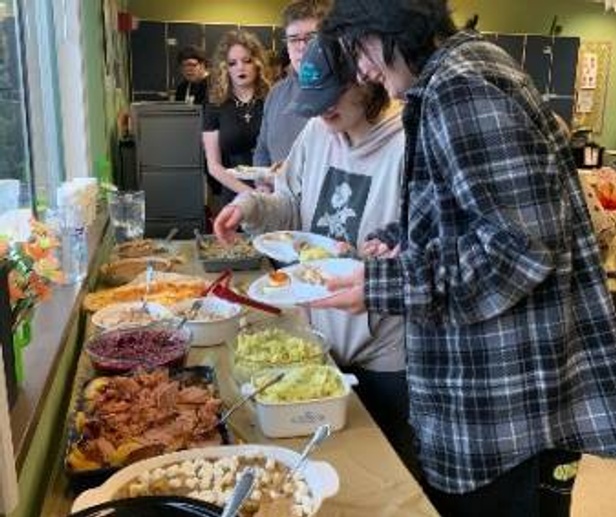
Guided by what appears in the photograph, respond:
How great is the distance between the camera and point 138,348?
141 cm

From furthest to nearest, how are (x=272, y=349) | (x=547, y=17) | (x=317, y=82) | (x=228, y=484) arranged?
(x=547, y=17)
(x=317, y=82)
(x=272, y=349)
(x=228, y=484)

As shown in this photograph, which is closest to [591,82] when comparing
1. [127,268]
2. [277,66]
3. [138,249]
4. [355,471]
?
[277,66]

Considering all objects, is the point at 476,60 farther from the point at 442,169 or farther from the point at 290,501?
the point at 290,501

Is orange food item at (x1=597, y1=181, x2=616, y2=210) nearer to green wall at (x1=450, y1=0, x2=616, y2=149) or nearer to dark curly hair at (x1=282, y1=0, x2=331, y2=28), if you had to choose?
dark curly hair at (x1=282, y1=0, x2=331, y2=28)

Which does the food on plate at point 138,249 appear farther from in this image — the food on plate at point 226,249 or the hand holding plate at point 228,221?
the hand holding plate at point 228,221

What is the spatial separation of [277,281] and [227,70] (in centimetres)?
211

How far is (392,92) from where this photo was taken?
118cm

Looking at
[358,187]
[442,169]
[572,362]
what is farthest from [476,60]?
[358,187]

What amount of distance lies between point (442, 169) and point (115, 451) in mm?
618

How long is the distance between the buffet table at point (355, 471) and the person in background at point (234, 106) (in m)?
2.04

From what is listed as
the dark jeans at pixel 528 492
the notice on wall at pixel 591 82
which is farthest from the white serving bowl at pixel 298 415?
the notice on wall at pixel 591 82

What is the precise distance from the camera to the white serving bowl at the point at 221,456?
2.88 feet

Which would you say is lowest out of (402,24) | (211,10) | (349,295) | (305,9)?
(349,295)

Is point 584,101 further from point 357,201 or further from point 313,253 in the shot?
point 313,253
